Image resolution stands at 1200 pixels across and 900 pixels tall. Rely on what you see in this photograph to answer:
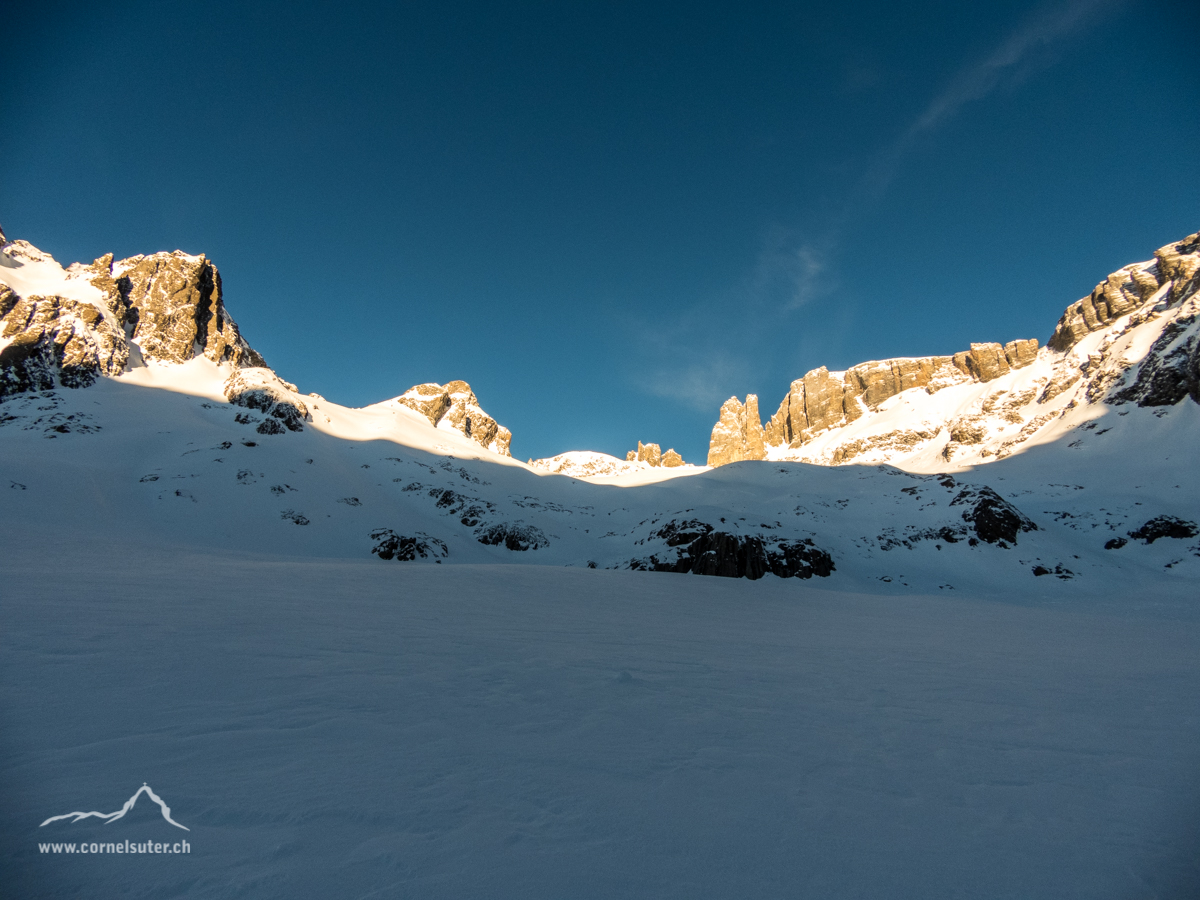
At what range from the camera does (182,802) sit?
2889mm

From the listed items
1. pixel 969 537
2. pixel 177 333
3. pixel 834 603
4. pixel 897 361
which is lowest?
pixel 834 603

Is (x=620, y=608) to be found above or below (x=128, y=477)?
below

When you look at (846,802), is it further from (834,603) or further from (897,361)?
(897,361)

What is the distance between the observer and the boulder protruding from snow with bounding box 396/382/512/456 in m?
85.3

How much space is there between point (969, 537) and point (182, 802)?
1327 inches

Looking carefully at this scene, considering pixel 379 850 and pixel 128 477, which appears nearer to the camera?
pixel 379 850

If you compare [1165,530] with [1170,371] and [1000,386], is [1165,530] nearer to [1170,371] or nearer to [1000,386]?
[1170,371]

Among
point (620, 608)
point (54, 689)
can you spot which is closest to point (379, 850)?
point (54, 689)

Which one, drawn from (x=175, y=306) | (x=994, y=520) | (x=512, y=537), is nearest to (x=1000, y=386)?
(x=994, y=520)

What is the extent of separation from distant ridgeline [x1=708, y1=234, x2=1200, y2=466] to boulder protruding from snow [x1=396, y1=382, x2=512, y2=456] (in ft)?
253

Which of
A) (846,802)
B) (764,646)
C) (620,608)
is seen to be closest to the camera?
(846,802)

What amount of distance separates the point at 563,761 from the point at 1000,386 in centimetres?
11860

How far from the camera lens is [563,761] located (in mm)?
3771

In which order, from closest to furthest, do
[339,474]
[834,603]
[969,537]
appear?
[834,603], [969,537], [339,474]
